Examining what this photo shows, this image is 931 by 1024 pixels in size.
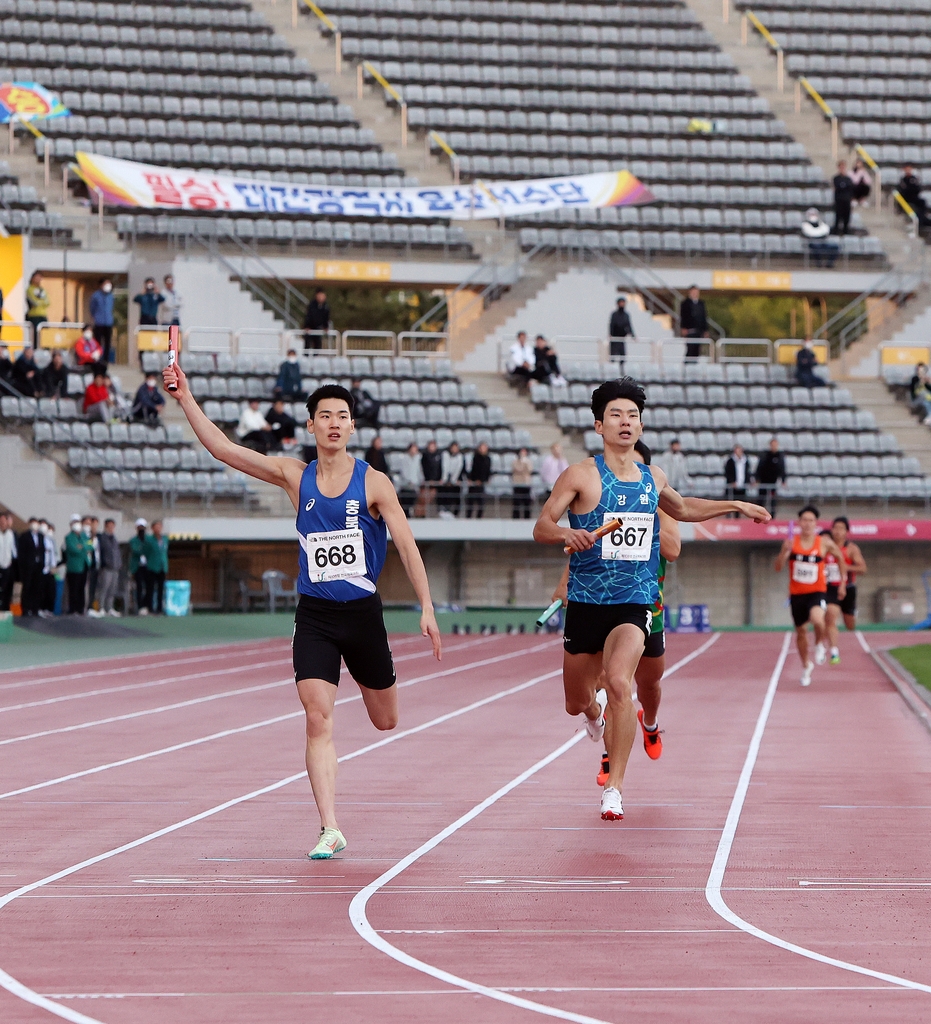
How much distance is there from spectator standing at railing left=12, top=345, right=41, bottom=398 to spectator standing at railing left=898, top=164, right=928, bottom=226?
806 inches

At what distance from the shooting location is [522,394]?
1447 inches

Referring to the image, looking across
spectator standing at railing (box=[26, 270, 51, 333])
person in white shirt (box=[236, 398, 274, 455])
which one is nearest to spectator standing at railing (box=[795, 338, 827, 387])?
person in white shirt (box=[236, 398, 274, 455])

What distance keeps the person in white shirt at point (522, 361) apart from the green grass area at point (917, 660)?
14116 mm

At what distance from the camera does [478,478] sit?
106ft

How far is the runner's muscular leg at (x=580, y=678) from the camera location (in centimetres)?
903

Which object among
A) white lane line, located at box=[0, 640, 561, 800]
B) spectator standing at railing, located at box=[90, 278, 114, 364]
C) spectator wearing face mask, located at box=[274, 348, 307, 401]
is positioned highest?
spectator standing at railing, located at box=[90, 278, 114, 364]

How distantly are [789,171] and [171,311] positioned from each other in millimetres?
15758

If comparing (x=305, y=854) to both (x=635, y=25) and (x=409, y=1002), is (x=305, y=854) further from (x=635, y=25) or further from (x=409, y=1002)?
(x=635, y=25)

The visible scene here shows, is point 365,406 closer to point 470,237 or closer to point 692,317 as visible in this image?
point 470,237

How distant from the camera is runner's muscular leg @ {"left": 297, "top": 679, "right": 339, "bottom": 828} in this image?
7.72 m

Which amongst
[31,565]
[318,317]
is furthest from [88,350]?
[31,565]

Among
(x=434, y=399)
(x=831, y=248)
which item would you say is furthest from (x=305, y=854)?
(x=831, y=248)

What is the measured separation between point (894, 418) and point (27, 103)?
64.2ft

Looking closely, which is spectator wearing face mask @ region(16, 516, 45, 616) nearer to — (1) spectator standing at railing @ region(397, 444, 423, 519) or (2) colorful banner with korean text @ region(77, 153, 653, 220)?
(1) spectator standing at railing @ region(397, 444, 423, 519)
